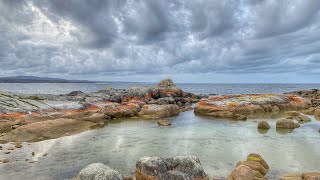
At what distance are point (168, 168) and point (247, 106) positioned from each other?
103 ft

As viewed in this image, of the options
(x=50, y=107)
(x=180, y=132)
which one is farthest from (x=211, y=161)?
(x=50, y=107)

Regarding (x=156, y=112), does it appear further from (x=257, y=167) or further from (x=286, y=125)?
(x=257, y=167)

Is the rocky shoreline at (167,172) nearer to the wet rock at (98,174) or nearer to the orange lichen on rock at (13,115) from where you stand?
the wet rock at (98,174)

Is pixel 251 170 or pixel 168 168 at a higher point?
pixel 168 168

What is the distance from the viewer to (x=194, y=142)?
21125mm

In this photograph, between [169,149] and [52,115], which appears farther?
[52,115]

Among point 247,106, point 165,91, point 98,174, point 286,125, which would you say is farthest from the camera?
point 165,91

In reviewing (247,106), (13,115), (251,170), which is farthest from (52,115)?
(247,106)

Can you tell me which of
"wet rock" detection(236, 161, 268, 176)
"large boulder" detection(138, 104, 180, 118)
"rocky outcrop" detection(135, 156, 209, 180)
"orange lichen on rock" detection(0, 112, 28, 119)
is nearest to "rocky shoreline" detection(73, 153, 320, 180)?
"rocky outcrop" detection(135, 156, 209, 180)

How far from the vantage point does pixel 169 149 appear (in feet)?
62.4

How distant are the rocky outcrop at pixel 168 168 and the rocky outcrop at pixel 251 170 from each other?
5.84ft

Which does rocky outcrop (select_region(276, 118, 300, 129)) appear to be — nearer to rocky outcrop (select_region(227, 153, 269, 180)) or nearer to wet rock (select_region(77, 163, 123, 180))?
rocky outcrop (select_region(227, 153, 269, 180))

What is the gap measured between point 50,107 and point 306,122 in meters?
31.6

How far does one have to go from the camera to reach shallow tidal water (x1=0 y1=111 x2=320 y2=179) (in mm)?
14605
